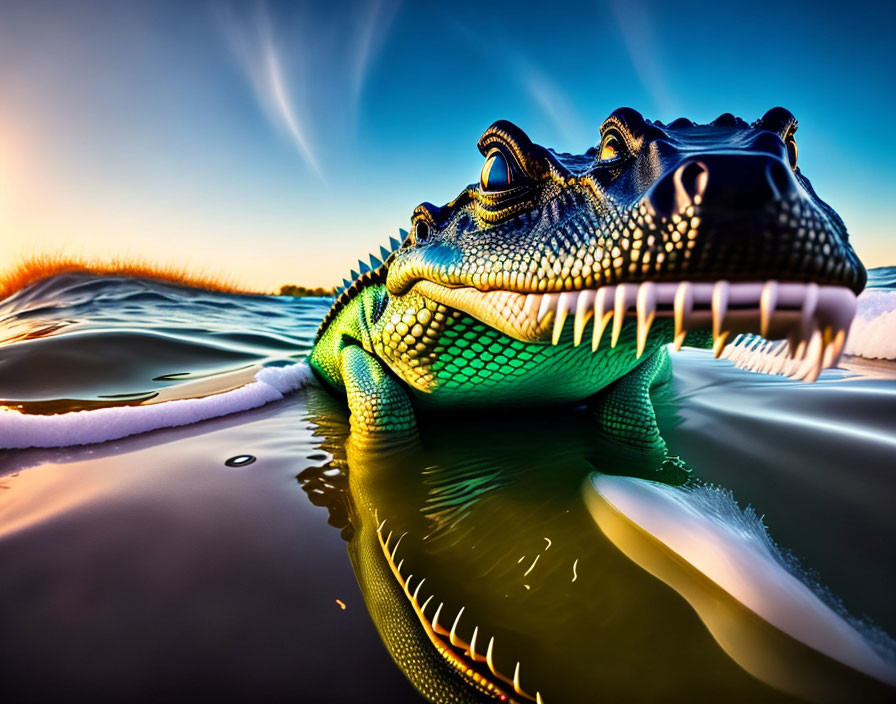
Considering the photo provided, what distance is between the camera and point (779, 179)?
76cm

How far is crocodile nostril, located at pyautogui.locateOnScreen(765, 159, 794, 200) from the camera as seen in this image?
75cm

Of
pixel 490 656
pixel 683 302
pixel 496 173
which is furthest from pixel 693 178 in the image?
pixel 490 656

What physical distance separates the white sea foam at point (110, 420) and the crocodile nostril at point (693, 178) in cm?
247

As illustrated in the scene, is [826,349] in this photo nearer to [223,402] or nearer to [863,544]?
[863,544]

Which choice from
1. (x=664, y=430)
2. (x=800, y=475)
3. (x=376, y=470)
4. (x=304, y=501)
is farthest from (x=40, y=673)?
(x=664, y=430)

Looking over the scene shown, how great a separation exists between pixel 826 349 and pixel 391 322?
1.41m

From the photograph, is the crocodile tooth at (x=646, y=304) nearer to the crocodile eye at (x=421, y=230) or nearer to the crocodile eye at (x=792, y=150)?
the crocodile eye at (x=792, y=150)

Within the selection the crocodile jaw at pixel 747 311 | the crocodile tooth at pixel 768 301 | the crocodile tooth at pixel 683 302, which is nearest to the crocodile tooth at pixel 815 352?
the crocodile jaw at pixel 747 311

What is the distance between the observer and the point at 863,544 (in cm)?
104

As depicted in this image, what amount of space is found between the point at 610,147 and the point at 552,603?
44.6 inches

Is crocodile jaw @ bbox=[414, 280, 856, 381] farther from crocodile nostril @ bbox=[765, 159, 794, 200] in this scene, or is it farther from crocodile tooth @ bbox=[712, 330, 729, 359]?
crocodile nostril @ bbox=[765, 159, 794, 200]

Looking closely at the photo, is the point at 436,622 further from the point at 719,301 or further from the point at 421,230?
the point at 421,230

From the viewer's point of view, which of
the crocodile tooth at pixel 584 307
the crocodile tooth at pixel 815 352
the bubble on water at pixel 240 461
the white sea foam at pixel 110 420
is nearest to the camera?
the crocodile tooth at pixel 815 352

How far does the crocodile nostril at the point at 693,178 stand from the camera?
0.77 meters
